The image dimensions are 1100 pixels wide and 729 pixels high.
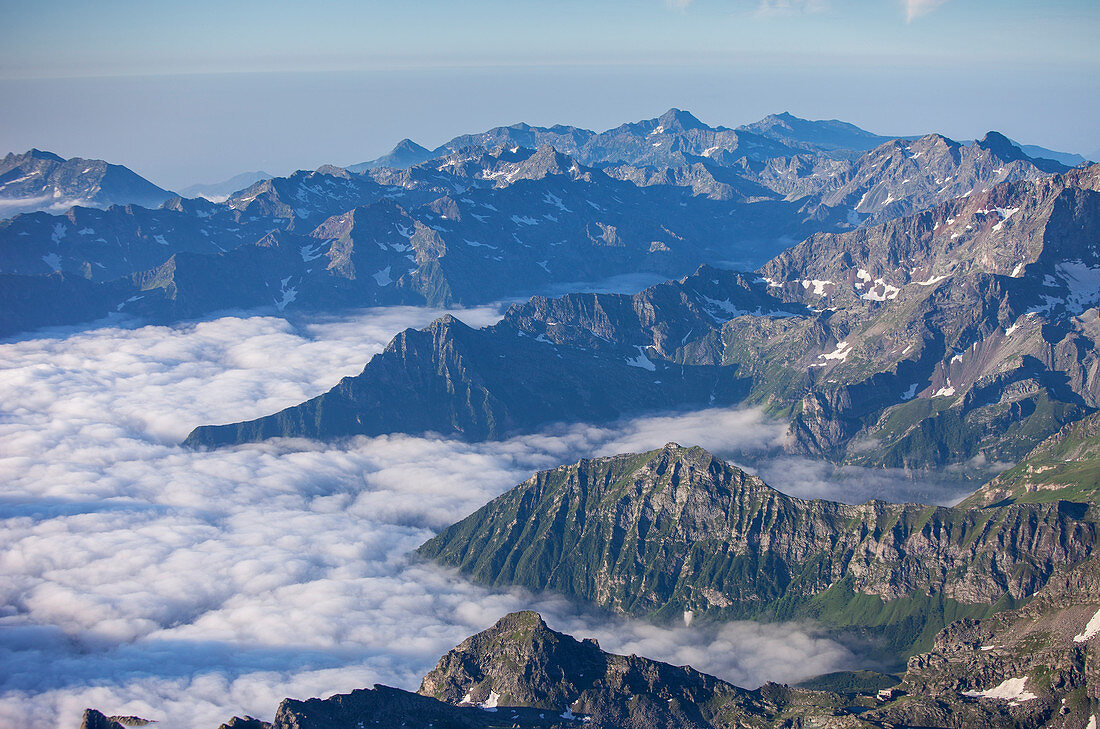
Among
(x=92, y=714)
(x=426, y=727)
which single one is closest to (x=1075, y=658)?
(x=426, y=727)

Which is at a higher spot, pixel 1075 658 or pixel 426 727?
pixel 1075 658

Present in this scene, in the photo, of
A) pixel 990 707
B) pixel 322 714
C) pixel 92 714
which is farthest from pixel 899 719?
pixel 92 714

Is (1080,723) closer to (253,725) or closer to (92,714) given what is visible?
(253,725)

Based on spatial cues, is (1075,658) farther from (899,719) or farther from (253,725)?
(253,725)

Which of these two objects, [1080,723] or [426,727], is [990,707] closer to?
[1080,723]

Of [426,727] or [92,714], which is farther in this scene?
[426,727]

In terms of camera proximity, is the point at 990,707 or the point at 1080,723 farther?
the point at 990,707

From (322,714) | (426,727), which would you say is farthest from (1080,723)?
(322,714)
